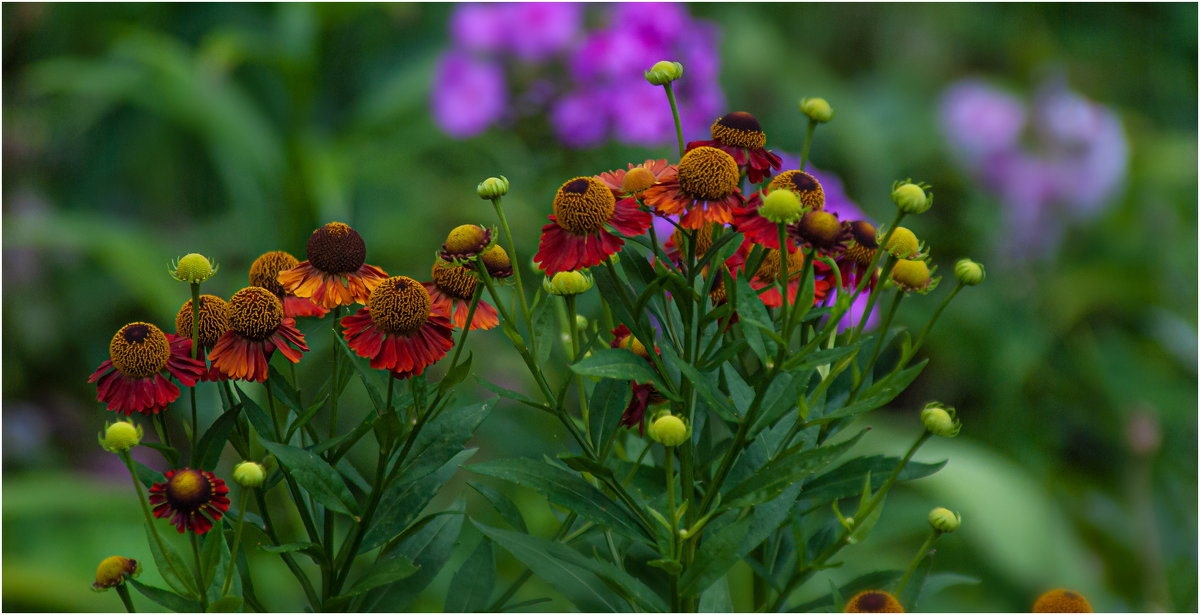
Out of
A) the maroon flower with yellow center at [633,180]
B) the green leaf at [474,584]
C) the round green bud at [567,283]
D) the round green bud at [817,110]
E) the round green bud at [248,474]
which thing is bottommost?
the green leaf at [474,584]

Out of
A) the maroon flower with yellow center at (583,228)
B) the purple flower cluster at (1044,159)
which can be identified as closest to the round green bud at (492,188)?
the maroon flower with yellow center at (583,228)

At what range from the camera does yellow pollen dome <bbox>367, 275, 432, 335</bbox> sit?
0.34 m

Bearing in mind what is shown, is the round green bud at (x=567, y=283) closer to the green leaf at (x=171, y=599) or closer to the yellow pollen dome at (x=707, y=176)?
the yellow pollen dome at (x=707, y=176)

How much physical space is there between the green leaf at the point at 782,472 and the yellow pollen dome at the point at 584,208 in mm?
100

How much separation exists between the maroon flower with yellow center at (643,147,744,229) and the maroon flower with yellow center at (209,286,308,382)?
5.3 inches

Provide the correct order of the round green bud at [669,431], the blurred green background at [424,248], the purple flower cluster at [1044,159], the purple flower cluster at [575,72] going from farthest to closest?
the purple flower cluster at [1044,159]
the blurred green background at [424,248]
the purple flower cluster at [575,72]
the round green bud at [669,431]

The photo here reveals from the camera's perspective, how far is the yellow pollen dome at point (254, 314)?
0.34 metres

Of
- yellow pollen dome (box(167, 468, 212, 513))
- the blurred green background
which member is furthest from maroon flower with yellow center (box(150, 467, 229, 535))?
the blurred green background

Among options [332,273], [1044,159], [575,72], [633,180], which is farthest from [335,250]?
[1044,159]

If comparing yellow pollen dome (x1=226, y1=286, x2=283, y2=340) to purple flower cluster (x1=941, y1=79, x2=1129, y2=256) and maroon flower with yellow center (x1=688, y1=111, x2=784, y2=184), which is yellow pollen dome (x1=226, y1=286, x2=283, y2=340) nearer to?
maroon flower with yellow center (x1=688, y1=111, x2=784, y2=184)

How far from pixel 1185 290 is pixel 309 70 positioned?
1383 millimetres

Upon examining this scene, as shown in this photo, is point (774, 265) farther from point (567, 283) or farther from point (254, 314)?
point (254, 314)

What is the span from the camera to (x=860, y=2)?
2539 millimetres

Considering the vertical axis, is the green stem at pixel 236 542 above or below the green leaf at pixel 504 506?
above
